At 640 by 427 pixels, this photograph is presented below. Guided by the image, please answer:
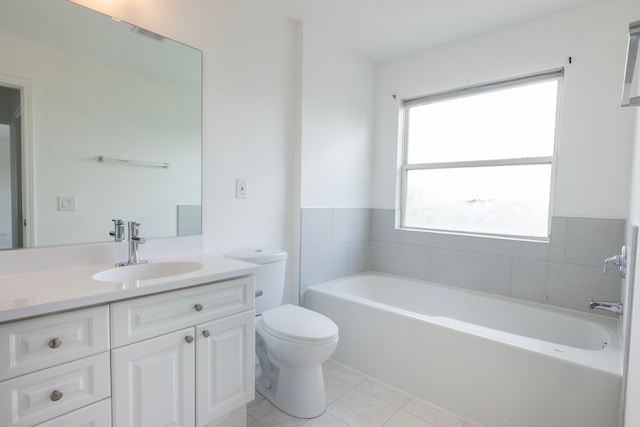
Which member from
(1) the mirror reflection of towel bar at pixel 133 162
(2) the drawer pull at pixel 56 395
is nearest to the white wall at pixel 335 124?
(1) the mirror reflection of towel bar at pixel 133 162

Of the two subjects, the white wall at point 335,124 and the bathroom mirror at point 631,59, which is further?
the white wall at point 335,124

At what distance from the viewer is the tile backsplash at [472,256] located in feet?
6.47

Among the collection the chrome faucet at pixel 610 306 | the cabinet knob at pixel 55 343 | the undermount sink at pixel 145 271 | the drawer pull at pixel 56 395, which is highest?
the undermount sink at pixel 145 271

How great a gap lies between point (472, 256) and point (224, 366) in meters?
1.97

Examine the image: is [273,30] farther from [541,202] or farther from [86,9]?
[541,202]

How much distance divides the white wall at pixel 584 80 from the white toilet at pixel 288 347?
180cm

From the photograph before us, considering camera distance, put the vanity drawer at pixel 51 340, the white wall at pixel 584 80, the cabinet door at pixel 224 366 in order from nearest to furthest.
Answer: the vanity drawer at pixel 51 340 → the cabinet door at pixel 224 366 → the white wall at pixel 584 80

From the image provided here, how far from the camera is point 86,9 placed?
1434mm

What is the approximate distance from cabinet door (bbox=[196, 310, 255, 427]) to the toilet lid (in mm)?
196

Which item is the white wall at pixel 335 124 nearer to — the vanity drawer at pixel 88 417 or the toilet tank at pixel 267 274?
the toilet tank at pixel 267 274

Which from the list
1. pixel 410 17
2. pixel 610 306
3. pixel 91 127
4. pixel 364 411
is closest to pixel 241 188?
pixel 91 127

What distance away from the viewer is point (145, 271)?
1503 millimetres

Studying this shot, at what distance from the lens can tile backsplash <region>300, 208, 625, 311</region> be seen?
6.47 feet

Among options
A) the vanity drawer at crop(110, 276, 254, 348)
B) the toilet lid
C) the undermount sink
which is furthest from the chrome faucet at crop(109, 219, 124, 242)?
the toilet lid
